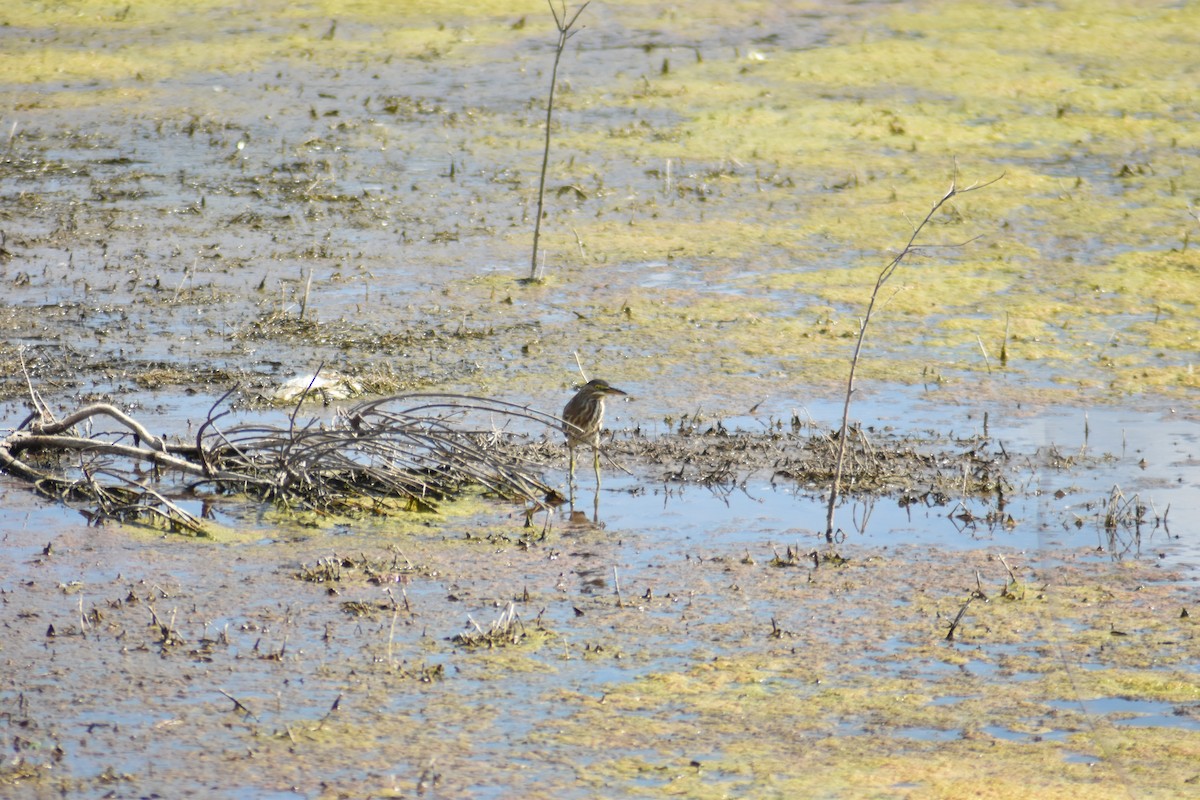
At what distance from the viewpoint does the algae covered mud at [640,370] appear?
4.73 m

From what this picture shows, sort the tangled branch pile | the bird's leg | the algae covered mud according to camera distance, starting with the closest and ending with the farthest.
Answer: the algae covered mud → the tangled branch pile → the bird's leg

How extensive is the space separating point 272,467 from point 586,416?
4.44ft

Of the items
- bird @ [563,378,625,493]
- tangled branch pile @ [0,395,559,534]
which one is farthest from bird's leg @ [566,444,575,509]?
tangled branch pile @ [0,395,559,534]

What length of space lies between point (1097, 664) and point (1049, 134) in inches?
372

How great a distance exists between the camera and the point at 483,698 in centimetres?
487

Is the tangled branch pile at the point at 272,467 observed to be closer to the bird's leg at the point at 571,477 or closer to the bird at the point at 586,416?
the bird's leg at the point at 571,477

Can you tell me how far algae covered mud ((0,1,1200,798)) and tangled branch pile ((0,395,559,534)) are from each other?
14 cm

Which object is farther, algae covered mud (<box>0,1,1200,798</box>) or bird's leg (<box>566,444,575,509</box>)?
bird's leg (<box>566,444,575,509</box>)

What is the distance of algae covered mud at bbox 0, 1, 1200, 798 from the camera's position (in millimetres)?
4730

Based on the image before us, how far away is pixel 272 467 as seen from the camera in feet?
22.0

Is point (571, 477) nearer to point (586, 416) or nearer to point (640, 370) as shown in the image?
point (586, 416)

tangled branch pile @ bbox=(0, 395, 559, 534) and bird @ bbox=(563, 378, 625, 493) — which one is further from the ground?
bird @ bbox=(563, 378, 625, 493)

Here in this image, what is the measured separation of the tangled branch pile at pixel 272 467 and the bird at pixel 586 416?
0.24m

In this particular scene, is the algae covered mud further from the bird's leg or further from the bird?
the bird
